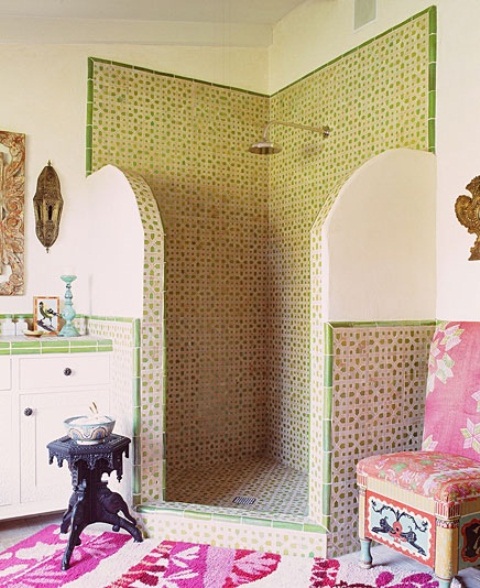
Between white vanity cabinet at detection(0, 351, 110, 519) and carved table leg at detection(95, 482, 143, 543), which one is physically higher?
white vanity cabinet at detection(0, 351, 110, 519)

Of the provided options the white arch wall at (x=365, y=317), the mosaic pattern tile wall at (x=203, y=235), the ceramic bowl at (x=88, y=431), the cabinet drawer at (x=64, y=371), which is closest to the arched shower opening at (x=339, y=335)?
the white arch wall at (x=365, y=317)

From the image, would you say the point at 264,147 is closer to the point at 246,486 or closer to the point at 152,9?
the point at 152,9

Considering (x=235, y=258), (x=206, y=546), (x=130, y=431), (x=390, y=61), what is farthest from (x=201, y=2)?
(x=206, y=546)

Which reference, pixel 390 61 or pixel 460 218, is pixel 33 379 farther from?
pixel 390 61

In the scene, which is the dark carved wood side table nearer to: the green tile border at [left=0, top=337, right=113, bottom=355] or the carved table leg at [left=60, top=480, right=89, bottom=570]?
the carved table leg at [left=60, top=480, right=89, bottom=570]

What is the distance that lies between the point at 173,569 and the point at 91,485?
643 mm

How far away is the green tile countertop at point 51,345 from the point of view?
369 centimetres

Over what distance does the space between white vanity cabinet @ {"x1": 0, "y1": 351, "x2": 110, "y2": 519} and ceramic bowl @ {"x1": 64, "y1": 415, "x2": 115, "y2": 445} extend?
0.43 metres

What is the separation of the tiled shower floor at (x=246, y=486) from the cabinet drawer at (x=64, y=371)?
0.96 m

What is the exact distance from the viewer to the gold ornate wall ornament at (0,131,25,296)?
424cm

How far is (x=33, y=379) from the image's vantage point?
12.3 ft

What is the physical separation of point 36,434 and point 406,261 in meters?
2.44

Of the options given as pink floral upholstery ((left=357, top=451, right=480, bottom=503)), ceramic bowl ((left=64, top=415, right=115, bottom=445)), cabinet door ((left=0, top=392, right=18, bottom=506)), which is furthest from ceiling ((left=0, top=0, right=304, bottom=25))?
pink floral upholstery ((left=357, top=451, right=480, bottom=503))

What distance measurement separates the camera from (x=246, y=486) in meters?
4.32
